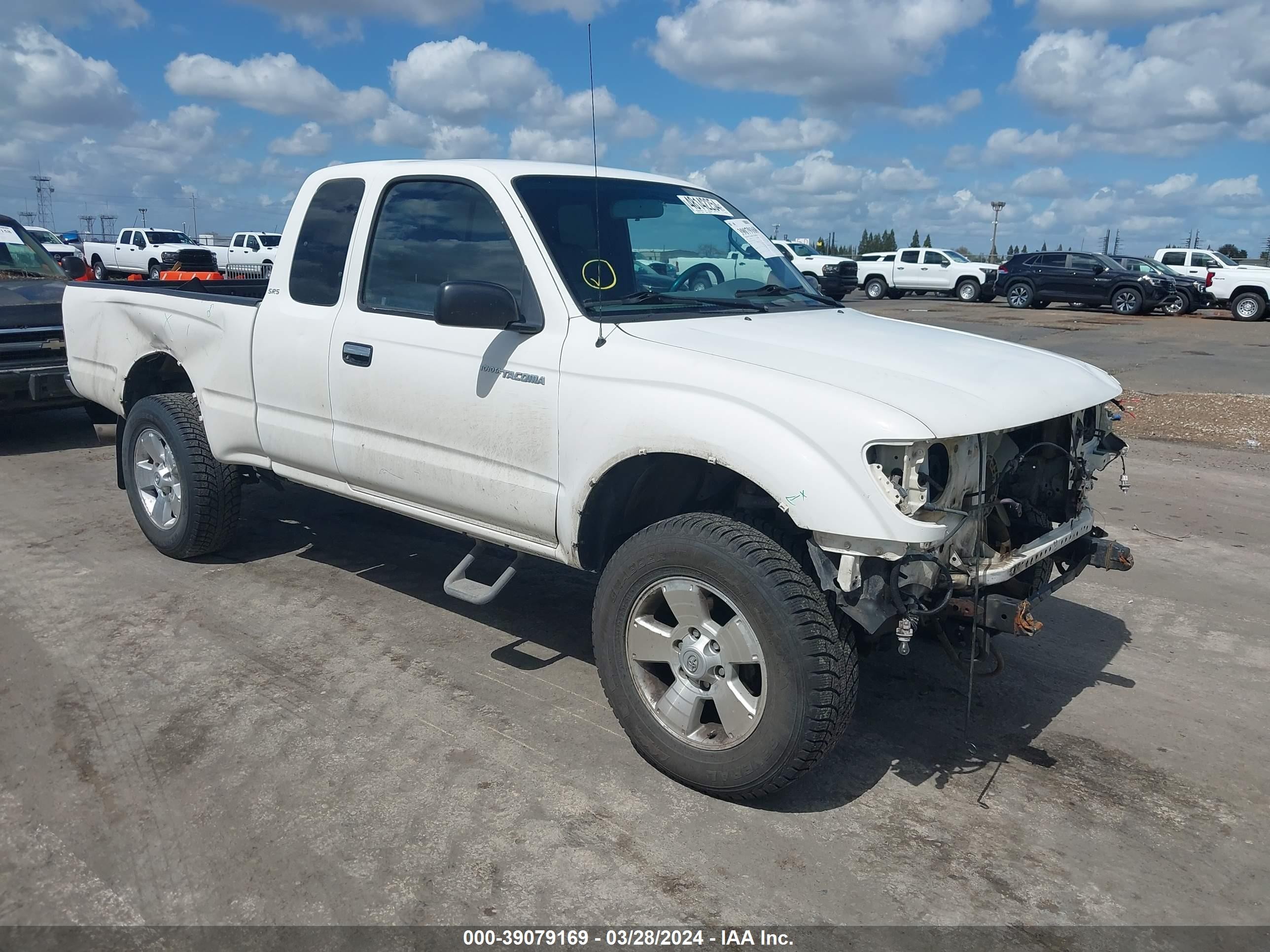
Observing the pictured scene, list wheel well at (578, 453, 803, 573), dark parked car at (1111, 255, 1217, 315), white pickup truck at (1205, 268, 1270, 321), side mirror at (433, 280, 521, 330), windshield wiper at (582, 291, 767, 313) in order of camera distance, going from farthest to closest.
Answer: dark parked car at (1111, 255, 1217, 315) < white pickup truck at (1205, 268, 1270, 321) < windshield wiper at (582, 291, 767, 313) < side mirror at (433, 280, 521, 330) < wheel well at (578, 453, 803, 573)

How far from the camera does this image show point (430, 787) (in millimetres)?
3521

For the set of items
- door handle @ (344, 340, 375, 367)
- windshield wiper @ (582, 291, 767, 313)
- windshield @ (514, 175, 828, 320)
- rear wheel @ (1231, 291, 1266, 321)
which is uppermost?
windshield @ (514, 175, 828, 320)

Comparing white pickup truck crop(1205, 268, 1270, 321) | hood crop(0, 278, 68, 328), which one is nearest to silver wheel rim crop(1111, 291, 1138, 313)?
white pickup truck crop(1205, 268, 1270, 321)

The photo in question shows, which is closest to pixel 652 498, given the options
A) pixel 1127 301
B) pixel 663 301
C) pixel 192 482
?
pixel 663 301

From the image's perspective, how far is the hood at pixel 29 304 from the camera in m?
8.63

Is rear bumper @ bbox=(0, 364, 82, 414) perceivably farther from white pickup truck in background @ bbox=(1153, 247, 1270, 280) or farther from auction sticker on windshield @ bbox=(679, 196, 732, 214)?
white pickup truck in background @ bbox=(1153, 247, 1270, 280)

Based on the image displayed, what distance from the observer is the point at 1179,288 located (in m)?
28.9

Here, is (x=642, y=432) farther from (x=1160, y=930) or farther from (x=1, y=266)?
(x=1, y=266)

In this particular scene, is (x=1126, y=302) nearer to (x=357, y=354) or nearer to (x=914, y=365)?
(x=914, y=365)

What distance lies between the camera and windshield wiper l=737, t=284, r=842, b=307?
4547 mm

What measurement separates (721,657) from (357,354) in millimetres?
2165

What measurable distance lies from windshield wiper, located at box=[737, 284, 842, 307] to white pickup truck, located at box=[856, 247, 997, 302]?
1243 inches

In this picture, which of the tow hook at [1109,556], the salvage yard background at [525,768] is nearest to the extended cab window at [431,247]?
the salvage yard background at [525,768]

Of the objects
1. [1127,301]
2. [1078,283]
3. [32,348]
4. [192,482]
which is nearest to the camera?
[192,482]
